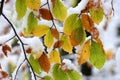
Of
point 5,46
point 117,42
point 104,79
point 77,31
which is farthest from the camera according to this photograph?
point 117,42

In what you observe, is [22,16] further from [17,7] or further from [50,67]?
[50,67]

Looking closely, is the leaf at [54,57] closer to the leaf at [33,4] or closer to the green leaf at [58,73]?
the green leaf at [58,73]

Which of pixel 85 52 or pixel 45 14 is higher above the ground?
pixel 45 14

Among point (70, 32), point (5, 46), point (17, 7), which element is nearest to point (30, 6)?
point (17, 7)

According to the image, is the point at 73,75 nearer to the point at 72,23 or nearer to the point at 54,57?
the point at 54,57

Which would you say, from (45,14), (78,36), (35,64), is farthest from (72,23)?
(35,64)

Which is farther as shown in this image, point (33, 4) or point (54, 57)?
point (54, 57)
